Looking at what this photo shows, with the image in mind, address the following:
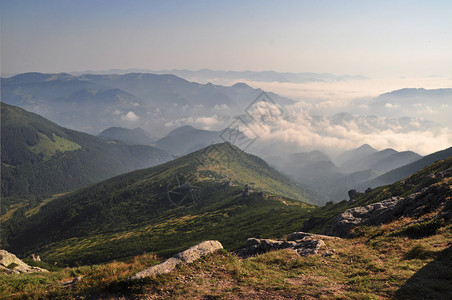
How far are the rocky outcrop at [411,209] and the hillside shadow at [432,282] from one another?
11335 millimetres

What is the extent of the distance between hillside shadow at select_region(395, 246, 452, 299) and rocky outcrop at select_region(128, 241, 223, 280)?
16494 mm

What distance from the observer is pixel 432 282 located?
17.7 metres

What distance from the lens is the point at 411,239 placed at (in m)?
27.0

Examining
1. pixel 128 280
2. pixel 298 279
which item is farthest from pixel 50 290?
pixel 298 279

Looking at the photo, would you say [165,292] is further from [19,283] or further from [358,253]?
[358,253]

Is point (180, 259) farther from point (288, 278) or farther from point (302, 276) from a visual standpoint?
point (302, 276)

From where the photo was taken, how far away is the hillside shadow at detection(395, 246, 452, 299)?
16469 mm

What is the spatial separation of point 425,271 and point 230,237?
134 m

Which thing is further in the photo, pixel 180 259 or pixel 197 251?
pixel 197 251

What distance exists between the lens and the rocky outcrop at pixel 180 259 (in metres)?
19.5

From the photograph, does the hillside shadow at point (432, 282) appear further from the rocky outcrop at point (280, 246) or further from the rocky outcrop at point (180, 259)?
the rocky outcrop at point (180, 259)

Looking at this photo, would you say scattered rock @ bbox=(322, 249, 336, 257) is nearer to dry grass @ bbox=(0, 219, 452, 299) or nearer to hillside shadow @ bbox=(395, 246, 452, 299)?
Answer: dry grass @ bbox=(0, 219, 452, 299)

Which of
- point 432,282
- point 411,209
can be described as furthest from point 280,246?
point 411,209

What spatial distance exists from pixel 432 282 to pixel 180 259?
20931 mm
